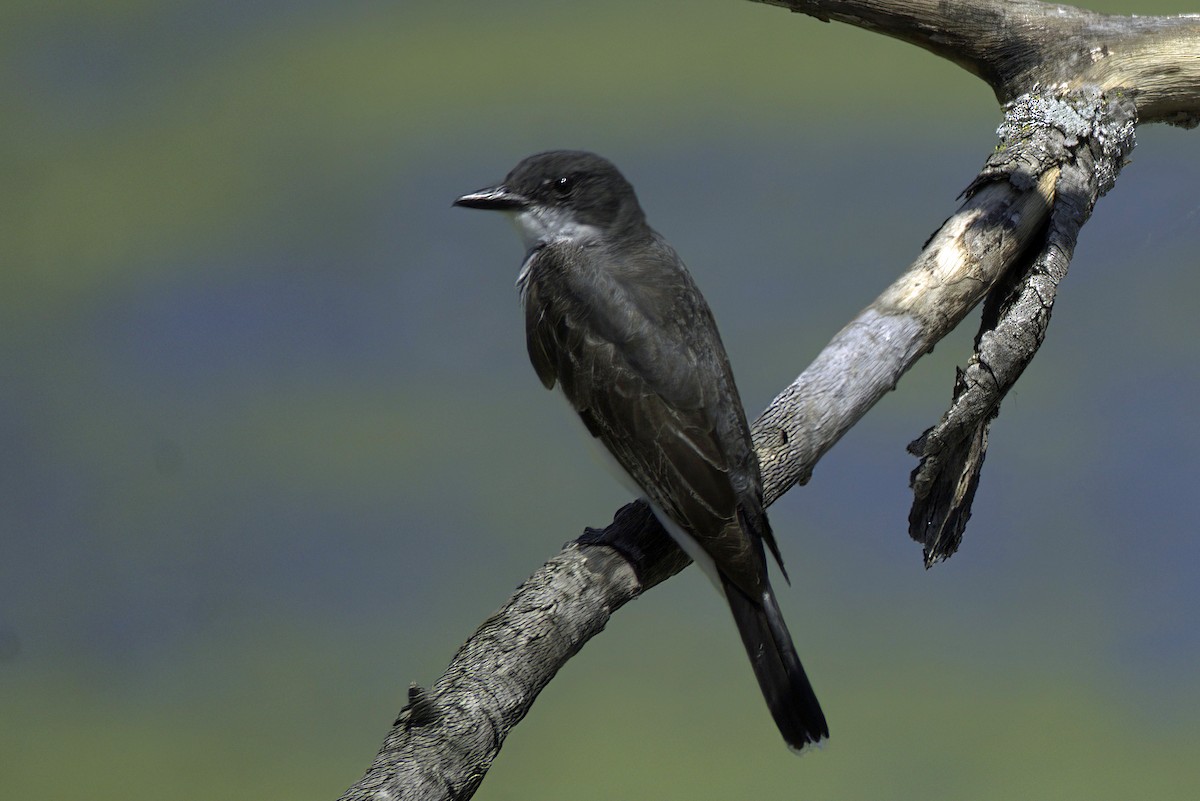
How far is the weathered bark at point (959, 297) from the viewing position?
103 inches

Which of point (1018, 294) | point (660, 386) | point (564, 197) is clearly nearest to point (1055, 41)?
point (1018, 294)

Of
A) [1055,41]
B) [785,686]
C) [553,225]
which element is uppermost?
[553,225]

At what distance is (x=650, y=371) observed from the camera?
3246 mm

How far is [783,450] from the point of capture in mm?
3223

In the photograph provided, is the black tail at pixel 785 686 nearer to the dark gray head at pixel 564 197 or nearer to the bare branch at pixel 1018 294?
the bare branch at pixel 1018 294

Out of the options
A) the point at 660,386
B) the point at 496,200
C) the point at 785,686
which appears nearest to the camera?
the point at 785,686

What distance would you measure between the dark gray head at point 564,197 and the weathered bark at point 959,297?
29.6 inches

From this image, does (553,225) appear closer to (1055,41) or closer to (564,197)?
(564,197)

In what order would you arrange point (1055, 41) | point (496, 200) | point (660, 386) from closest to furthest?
1. point (660, 386)
2. point (496, 200)
3. point (1055, 41)

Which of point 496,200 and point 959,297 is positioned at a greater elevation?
point 496,200

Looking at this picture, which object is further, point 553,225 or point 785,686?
point 553,225

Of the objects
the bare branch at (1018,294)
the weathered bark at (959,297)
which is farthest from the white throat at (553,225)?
the bare branch at (1018,294)

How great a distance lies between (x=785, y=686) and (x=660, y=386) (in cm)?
83

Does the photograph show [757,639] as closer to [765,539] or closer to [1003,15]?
[765,539]
